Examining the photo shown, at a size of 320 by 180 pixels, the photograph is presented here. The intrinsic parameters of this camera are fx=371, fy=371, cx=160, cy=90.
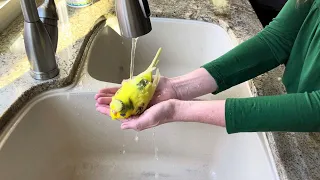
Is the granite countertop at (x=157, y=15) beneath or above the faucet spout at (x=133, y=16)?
beneath

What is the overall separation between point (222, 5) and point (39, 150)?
789mm

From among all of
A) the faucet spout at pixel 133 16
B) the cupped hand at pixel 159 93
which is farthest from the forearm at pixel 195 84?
the faucet spout at pixel 133 16

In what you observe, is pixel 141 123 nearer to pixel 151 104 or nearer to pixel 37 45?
pixel 151 104

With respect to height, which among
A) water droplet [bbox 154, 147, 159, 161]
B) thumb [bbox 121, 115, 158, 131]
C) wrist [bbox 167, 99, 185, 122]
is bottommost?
water droplet [bbox 154, 147, 159, 161]

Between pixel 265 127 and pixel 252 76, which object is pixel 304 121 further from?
pixel 252 76

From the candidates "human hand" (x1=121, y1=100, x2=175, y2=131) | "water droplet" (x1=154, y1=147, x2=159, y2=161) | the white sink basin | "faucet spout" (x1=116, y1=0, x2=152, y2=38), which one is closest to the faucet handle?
"faucet spout" (x1=116, y1=0, x2=152, y2=38)

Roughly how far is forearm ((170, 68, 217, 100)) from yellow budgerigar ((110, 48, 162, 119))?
2.9 inches

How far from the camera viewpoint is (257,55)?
0.83 meters

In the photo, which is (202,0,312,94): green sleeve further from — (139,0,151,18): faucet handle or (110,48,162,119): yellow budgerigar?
(139,0,151,18): faucet handle

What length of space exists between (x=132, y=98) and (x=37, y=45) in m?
0.25

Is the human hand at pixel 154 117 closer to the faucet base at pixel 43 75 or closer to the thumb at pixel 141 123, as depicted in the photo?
the thumb at pixel 141 123

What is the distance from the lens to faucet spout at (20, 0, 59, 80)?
0.78 meters

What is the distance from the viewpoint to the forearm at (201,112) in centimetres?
65

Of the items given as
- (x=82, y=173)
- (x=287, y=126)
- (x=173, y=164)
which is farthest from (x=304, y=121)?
→ (x=82, y=173)
